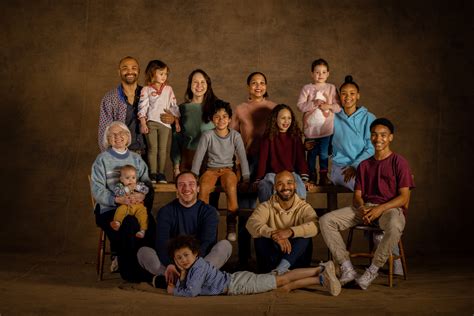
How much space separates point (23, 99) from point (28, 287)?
10.2 ft

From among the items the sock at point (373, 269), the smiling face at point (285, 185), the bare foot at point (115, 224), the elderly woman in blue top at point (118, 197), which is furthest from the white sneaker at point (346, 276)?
the bare foot at point (115, 224)

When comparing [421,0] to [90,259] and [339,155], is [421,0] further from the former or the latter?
[90,259]

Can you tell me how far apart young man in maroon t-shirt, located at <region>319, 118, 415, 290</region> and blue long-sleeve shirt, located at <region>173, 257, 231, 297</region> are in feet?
2.77

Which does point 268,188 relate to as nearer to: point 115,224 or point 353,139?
point 353,139

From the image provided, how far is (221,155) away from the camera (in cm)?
677

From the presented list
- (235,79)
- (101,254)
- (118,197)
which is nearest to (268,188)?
(118,197)

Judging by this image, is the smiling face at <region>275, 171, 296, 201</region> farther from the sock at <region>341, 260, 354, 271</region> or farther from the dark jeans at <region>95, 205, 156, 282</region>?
the dark jeans at <region>95, 205, 156, 282</region>

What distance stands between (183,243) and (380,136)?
5.29 feet

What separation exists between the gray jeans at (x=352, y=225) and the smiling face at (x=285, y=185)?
283 mm

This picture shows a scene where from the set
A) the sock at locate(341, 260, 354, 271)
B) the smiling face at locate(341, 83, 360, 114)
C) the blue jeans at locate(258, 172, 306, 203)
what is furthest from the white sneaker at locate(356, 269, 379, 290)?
the smiling face at locate(341, 83, 360, 114)

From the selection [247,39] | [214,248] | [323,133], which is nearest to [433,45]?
[247,39]

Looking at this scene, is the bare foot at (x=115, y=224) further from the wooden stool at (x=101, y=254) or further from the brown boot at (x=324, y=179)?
the brown boot at (x=324, y=179)

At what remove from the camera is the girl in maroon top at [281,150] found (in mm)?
6773

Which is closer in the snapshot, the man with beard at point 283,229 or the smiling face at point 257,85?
the man with beard at point 283,229
